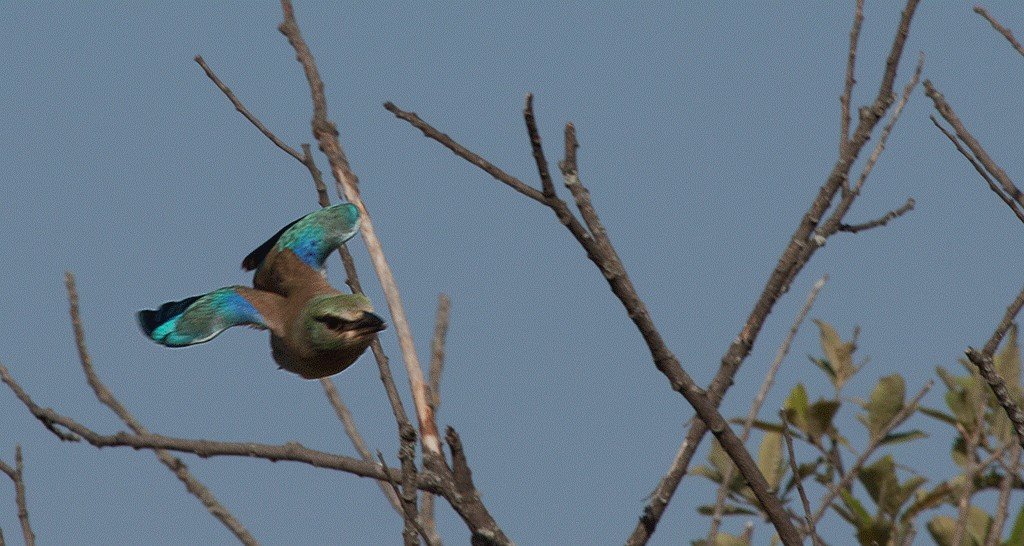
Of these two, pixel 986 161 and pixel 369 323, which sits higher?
pixel 369 323

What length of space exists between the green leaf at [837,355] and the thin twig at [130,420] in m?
3.07

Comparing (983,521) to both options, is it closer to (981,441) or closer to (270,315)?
(981,441)

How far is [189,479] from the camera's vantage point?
4.29 meters

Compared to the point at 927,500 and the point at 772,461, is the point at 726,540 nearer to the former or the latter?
the point at 772,461

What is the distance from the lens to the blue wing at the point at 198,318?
4.82m

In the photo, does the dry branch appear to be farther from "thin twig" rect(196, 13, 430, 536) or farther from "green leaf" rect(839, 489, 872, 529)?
"green leaf" rect(839, 489, 872, 529)

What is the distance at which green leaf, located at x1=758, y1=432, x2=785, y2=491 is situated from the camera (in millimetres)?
6066

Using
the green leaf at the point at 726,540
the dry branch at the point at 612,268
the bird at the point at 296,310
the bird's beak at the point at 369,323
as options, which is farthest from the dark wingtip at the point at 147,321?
the green leaf at the point at 726,540

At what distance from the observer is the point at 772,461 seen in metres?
6.09

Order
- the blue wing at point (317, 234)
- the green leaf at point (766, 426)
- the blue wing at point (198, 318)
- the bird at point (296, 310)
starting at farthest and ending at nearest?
1. the green leaf at point (766, 426)
2. the blue wing at point (317, 234)
3. the blue wing at point (198, 318)
4. the bird at point (296, 310)

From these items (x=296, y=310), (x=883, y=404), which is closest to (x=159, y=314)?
(x=296, y=310)

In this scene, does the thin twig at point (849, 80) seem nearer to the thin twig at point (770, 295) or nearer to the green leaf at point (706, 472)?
the thin twig at point (770, 295)

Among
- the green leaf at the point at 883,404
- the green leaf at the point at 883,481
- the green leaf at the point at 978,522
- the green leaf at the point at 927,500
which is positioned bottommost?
the green leaf at the point at 978,522

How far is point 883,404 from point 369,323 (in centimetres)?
270
